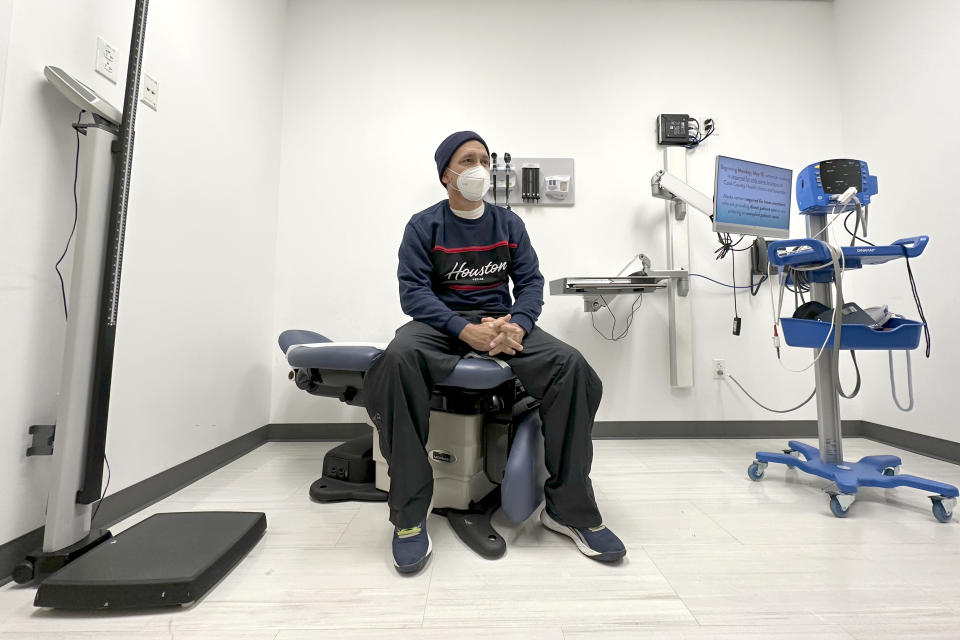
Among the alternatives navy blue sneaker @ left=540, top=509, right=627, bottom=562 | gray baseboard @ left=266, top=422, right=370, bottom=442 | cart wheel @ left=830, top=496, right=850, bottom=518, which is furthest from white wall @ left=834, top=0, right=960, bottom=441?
Answer: gray baseboard @ left=266, top=422, right=370, bottom=442

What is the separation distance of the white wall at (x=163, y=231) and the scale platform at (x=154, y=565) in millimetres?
238

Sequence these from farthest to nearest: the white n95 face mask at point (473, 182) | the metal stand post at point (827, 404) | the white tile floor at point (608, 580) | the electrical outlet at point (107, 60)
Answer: the metal stand post at point (827, 404), the white n95 face mask at point (473, 182), the electrical outlet at point (107, 60), the white tile floor at point (608, 580)

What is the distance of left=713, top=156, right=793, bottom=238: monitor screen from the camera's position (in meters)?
1.76

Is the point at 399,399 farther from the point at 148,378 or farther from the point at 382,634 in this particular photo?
the point at 148,378

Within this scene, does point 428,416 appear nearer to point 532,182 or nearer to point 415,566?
point 415,566

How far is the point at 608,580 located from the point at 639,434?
1.40m

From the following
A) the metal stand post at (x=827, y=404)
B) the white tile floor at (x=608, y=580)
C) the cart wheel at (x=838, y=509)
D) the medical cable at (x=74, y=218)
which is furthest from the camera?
the metal stand post at (x=827, y=404)

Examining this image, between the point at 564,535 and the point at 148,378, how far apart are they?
1394 mm

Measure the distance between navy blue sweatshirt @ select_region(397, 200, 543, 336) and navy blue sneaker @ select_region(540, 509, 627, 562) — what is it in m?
0.58

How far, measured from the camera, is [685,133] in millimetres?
2205

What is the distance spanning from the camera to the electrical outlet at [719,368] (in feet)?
7.18

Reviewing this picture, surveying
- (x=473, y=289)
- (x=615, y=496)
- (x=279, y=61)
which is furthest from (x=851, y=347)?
(x=279, y=61)

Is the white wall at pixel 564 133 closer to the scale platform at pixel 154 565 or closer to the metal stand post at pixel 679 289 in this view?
the metal stand post at pixel 679 289

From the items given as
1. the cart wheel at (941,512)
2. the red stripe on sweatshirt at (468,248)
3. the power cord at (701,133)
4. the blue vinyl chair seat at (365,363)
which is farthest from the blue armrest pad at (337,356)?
the power cord at (701,133)
